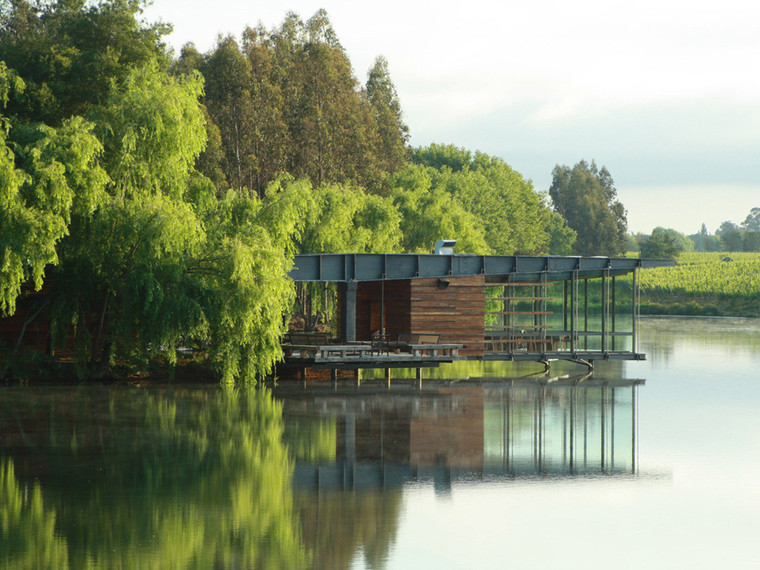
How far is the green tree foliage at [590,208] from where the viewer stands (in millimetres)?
132375

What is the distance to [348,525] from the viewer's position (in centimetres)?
1154

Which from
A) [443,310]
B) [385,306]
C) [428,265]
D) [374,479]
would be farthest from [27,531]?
[385,306]

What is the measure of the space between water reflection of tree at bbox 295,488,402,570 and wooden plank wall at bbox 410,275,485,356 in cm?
1668

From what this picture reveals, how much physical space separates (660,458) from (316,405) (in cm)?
901

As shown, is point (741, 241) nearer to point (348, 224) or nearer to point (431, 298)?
point (348, 224)

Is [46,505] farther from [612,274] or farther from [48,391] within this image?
[612,274]

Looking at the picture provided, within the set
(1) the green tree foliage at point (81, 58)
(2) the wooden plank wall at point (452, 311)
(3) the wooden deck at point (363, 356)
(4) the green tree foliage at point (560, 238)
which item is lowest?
(3) the wooden deck at point (363, 356)

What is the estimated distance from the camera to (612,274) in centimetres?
3291

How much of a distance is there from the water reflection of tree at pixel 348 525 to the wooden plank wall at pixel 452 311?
1668cm

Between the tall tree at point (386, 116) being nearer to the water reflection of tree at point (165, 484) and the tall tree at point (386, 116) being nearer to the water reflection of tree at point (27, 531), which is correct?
the water reflection of tree at point (165, 484)

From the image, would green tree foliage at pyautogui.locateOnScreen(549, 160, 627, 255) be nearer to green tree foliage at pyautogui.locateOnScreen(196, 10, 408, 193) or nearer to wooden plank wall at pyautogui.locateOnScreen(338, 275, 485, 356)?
green tree foliage at pyautogui.locateOnScreen(196, 10, 408, 193)

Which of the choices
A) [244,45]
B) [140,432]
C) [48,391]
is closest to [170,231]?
[48,391]

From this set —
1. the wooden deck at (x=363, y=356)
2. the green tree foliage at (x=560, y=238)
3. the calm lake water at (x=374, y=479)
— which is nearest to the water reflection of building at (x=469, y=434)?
the calm lake water at (x=374, y=479)

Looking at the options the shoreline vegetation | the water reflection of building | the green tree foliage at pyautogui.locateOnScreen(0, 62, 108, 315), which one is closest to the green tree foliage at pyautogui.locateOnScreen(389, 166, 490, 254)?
the shoreline vegetation
